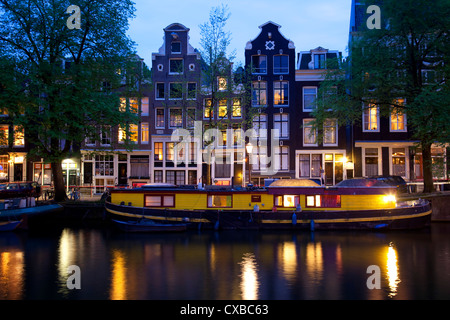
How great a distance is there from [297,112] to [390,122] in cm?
995

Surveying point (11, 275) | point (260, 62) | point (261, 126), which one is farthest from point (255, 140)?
point (11, 275)

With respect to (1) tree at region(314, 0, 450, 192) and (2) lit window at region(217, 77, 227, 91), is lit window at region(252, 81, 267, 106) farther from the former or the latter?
(1) tree at region(314, 0, 450, 192)

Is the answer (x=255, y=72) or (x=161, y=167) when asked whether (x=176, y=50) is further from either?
(x=161, y=167)

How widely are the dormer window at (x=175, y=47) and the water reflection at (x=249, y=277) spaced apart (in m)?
30.9

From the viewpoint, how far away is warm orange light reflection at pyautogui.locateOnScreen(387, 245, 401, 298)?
14461mm

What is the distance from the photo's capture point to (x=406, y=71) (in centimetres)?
3125

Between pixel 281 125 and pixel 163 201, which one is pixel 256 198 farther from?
Result: pixel 281 125

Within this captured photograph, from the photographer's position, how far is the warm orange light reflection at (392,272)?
14461 millimetres

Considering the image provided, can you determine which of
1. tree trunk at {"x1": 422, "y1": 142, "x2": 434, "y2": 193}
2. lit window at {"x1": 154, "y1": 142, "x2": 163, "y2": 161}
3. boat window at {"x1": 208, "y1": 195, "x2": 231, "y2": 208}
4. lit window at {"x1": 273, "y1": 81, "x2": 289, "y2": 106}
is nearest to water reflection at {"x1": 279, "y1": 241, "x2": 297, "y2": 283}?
boat window at {"x1": 208, "y1": 195, "x2": 231, "y2": 208}

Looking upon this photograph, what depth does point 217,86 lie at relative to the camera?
35594mm

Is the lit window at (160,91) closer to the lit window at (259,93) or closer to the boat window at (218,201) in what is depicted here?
the lit window at (259,93)

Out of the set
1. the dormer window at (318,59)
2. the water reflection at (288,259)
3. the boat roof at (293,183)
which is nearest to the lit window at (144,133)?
the dormer window at (318,59)

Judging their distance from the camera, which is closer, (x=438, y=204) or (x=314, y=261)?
(x=314, y=261)

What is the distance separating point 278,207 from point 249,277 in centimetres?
1249
